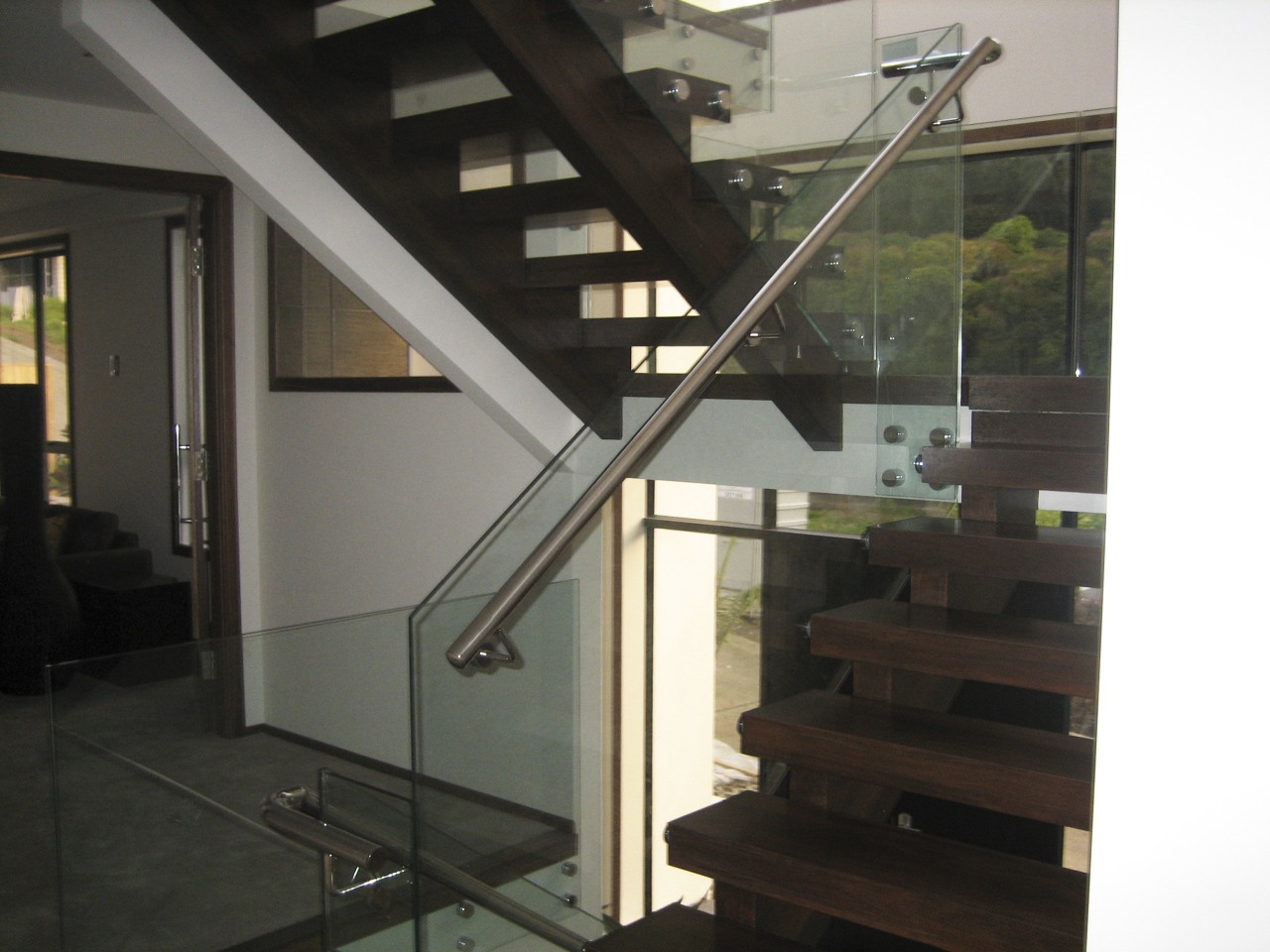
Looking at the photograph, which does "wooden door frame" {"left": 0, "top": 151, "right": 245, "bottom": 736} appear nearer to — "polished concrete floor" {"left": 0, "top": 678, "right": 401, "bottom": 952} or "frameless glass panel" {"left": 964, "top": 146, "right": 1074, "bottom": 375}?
"polished concrete floor" {"left": 0, "top": 678, "right": 401, "bottom": 952}

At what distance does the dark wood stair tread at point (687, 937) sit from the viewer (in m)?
2.00

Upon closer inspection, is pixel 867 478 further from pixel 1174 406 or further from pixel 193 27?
pixel 193 27

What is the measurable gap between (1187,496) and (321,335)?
15.9 feet

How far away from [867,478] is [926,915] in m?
1.06

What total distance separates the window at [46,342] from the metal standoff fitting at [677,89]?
660 centimetres

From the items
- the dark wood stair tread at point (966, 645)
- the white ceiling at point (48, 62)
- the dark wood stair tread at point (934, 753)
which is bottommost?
the dark wood stair tread at point (934, 753)

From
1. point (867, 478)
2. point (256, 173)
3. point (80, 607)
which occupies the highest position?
point (256, 173)

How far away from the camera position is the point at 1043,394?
286cm

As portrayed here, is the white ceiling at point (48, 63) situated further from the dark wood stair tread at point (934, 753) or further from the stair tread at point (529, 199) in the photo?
the dark wood stair tread at point (934, 753)

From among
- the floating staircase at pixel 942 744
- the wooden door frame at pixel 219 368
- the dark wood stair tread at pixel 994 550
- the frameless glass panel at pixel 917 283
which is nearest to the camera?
the floating staircase at pixel 942 744

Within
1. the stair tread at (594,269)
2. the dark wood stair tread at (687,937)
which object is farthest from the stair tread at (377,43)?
the dark wood stair tread at (687,937)

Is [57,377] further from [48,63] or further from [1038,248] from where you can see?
[1038,248]

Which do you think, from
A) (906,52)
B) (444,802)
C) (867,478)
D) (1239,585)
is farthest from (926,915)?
(906,52)

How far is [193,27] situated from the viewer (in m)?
2.98
